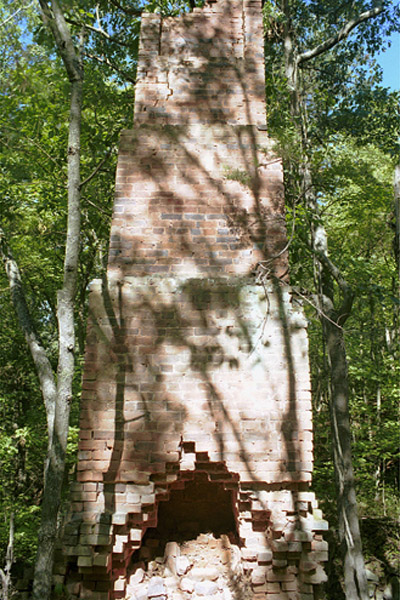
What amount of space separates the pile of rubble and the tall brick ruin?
0.8 inches

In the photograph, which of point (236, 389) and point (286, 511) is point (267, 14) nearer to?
point (236, 389)

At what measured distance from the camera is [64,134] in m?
9.39

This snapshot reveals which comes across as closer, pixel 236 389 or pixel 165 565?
pixel 236 389

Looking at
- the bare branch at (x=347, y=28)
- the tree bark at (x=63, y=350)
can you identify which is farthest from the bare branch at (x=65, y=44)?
the bare branch at (x=347, y=28)

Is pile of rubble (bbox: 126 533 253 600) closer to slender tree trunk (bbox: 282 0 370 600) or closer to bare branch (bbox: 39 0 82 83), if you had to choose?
slender tree trunk (bbox: 282 0 370 600)

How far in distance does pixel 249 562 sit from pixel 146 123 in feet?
14.7

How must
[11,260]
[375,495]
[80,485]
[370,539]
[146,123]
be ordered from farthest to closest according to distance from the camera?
[375,495]
[370,539]
[11,260]
[146,123]
[80,485]

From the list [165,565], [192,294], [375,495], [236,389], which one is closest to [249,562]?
[165,565]

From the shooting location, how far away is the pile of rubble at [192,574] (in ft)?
13.1

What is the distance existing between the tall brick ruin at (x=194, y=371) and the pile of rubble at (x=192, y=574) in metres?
0.02

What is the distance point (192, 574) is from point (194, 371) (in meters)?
2.02

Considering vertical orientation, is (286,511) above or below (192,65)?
below

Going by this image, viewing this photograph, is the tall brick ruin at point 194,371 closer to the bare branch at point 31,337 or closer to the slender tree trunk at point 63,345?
the slender tree trunk at point 63,345

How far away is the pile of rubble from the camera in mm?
3982
